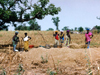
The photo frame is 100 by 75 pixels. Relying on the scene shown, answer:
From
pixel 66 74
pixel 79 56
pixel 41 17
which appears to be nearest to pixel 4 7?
pixel 41 17

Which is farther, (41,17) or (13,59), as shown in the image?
(41,17)

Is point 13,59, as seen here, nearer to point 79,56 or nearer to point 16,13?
point 79,56

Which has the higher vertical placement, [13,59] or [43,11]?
[43,11]

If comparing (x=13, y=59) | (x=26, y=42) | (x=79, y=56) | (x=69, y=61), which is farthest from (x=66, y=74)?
(x=26, y=42)

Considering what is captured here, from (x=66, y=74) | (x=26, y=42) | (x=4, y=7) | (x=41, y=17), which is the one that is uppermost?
(x=4, y=7)

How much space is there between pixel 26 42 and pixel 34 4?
15.7 feet

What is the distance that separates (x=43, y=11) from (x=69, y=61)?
26.0 ft

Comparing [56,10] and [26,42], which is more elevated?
[56,10]

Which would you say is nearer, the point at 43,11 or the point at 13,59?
the point at 13,59

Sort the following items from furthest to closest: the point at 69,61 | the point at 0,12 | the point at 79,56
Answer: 1. the point at 0,12
2. the point at 79,56
3. the point at 69,61

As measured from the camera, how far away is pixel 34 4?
14109 mm

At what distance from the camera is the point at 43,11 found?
13.8 m

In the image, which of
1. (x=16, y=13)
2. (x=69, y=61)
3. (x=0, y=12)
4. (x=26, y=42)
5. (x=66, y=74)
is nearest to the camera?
(x=66, y=74)

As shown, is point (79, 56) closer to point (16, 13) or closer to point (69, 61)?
point (69, 61)
